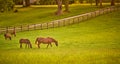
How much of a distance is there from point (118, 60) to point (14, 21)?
162ft

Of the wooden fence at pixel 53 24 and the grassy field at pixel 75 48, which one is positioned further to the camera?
the wooden fence at pixel 53 24

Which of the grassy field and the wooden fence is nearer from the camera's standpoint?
the grassy field

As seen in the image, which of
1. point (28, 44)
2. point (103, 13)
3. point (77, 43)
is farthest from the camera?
point (103, 13)

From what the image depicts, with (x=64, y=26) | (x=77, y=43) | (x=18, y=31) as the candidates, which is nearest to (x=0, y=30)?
(x=18, y=31)

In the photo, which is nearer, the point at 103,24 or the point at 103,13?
the point at 103,24

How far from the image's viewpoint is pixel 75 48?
33938 mm

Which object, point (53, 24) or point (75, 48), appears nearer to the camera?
point (75, 48)

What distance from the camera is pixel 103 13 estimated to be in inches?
2825

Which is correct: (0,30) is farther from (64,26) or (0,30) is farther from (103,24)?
(103,24)

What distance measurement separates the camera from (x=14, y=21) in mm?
71875

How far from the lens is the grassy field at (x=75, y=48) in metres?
25.0

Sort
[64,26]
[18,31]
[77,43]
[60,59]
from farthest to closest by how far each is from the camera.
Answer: [64,26] → [18,31] → [77,43] → [60,59]

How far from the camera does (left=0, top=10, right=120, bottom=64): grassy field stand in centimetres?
2500

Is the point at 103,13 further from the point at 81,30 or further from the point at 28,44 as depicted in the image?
the point at 28,44
